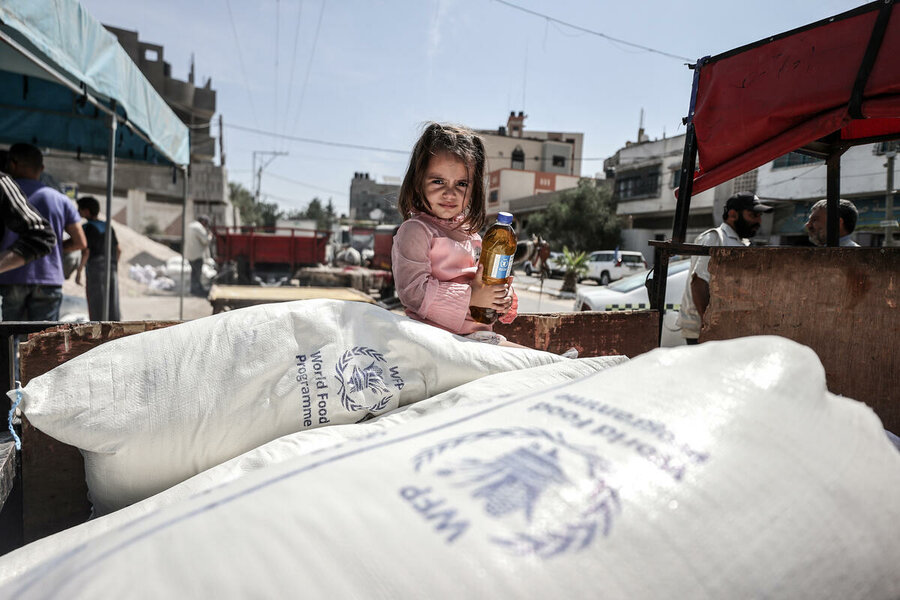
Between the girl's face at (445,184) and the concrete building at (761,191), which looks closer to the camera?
the girl's face at (445,184)

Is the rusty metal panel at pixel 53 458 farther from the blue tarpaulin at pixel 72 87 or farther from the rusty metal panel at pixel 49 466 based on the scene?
the blue tarpaulin at pixel 72 87

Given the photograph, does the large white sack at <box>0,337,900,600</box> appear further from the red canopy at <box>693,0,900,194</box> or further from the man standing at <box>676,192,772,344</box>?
the man standing at <box>676,192,772,344</box>

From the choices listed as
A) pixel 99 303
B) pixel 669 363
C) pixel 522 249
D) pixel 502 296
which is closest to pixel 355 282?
pixel 522 249

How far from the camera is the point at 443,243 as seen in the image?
1639 millimetres

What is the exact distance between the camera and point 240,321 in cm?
122

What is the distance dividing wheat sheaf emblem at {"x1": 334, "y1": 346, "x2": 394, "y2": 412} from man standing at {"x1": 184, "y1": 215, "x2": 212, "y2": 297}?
9745 millimetres

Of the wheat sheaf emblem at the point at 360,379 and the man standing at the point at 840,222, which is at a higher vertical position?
the man standing at the point at 840,222

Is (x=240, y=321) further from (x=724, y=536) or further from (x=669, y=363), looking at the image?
(x=724, y=536)

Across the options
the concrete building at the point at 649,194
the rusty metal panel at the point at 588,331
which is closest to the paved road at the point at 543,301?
the rusty metal panel at the point at 588,331

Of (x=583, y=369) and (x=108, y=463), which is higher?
(x=583, y=369)

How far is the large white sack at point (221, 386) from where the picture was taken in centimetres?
108

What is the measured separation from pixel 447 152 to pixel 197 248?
10.1 m

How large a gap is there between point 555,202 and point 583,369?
108 ft

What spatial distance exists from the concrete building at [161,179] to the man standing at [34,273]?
2295 cm
